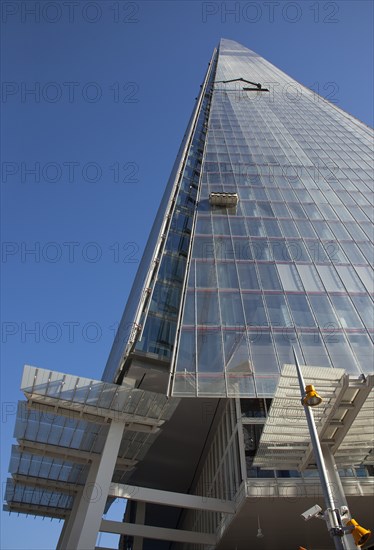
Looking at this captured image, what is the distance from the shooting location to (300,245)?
23953 mm

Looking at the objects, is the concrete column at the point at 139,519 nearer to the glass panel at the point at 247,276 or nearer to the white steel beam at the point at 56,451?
the white steel beam at the point at 56,451

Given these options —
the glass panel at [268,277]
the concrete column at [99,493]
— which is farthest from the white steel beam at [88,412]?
the glass panel at [268,277]

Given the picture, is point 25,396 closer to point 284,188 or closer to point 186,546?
point 186,546

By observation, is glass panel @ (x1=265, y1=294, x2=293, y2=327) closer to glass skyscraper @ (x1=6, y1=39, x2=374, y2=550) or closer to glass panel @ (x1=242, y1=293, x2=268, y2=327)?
glass skyscraper @ (x1=6, y1=39, x2=374, y2=550)

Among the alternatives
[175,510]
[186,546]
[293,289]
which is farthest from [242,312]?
[175,510]

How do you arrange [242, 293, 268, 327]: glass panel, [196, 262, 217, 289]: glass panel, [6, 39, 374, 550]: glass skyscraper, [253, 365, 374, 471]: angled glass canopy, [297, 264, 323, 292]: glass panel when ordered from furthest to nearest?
1. [196, 262, 217, 289]: glass panel
2. [297, 264, 323, 292]: glass panel
3. [242, 293, 268, 327]: glass panel
4. [6, 39, 374, 550]: glass skyscraper
5. [253, 365, 374, 471]: angled glass canopy

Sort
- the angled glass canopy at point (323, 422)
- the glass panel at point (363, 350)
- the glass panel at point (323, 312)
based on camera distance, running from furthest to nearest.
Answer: the glass panel at point (323, 312) → the glass panel at point (363, 350) → the angled glass canopy at point (323, 422)

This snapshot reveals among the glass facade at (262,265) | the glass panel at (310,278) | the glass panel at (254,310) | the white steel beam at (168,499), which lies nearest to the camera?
the white steel beam at (168,499)

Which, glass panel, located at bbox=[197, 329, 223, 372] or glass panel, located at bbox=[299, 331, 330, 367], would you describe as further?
glass panel, located at bbox=[197, 329, 223, 372]

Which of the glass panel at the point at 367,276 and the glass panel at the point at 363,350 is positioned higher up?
the glass panel at the point at 367,276

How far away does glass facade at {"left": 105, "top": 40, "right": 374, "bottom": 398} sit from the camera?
17297 millimetres

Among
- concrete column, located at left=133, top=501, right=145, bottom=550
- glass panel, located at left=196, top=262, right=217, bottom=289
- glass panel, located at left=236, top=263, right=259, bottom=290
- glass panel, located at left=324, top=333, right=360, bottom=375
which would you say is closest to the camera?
glass panel, located at left=324, top=333, right=360, bottom=375

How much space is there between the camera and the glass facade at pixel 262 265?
56.7ft

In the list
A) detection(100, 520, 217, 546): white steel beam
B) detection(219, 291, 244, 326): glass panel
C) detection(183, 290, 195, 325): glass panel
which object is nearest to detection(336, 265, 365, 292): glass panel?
detection(219, 291, 244, 326): glass panel
